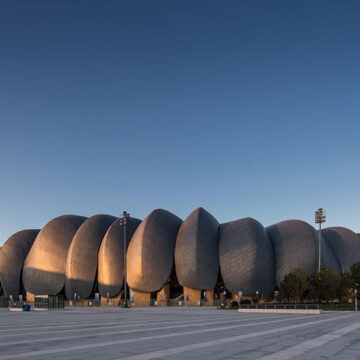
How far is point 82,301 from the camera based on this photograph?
67.9 m

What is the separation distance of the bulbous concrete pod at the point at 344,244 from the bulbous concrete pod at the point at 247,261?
40.1ft

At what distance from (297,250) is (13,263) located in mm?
54573

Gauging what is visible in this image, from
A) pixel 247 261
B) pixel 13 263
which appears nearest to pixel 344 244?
pixel 247 261

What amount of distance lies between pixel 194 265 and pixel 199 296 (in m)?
4.95

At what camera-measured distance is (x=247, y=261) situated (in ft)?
203

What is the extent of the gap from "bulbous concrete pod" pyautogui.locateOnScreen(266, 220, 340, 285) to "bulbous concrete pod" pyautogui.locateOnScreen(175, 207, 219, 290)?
9.43 meters

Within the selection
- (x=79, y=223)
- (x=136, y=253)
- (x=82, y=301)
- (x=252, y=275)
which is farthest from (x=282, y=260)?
(x=79, y=223)

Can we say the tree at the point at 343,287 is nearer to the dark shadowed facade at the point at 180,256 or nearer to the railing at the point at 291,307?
the dark shadowed facade at the point at 180,256

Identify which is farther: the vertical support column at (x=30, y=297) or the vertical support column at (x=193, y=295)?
the vertical support column at (x=30, y=297)

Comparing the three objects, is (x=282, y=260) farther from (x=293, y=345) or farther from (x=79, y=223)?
(x=293, y=345)

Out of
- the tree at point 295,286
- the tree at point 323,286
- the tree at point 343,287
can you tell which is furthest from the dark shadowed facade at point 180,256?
the tree at point 323,286

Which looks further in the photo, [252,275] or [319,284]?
[252,275]

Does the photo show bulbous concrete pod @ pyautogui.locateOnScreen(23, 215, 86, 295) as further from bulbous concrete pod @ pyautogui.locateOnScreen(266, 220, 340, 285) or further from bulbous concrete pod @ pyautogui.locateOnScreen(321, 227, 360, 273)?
bulbous concrete pod @ pyautogui.locateOnScreen(321, 227, 360, 273)

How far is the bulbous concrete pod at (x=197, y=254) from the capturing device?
61.9 metres
